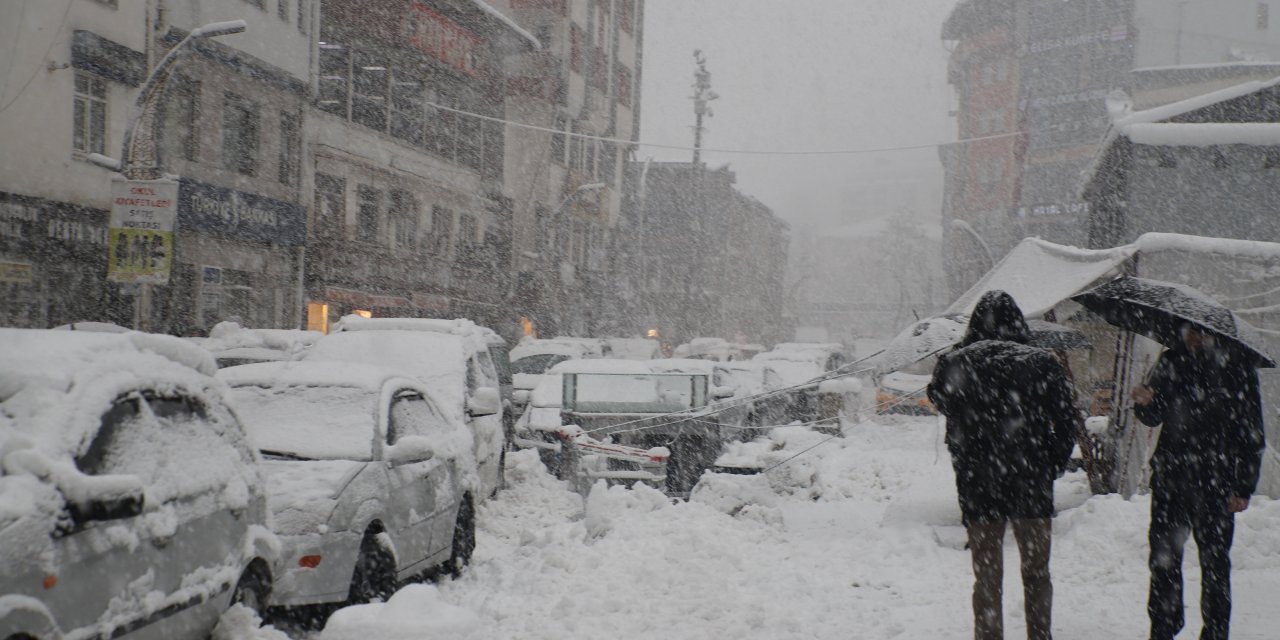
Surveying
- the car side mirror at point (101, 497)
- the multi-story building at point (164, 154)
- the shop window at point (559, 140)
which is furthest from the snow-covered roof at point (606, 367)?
the shop window at point (559, 140)

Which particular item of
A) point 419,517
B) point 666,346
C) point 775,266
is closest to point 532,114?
point 666,346

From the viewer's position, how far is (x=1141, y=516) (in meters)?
8.17

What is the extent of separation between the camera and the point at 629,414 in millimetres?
12656

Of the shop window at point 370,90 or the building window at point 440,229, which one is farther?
the building window at point 440,229

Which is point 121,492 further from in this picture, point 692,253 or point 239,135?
point 692,253

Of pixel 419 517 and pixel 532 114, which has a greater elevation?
pixel 532 114

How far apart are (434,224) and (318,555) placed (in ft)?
100.0

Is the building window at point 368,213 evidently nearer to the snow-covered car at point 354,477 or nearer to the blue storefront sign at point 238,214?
the blue storefront sign at point 238,214

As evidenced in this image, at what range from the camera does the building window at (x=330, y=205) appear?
29.4 meters

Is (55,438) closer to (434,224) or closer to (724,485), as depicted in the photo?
(724,485)

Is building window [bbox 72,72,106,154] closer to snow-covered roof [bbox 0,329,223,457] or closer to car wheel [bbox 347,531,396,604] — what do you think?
car wheel [bbox 347,531,396,604]

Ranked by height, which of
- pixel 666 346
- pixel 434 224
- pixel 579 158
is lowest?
pixel 666 346

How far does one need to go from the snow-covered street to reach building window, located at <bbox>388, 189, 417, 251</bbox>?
23.4 meters

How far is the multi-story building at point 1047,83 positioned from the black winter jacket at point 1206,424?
47499 millimetres
